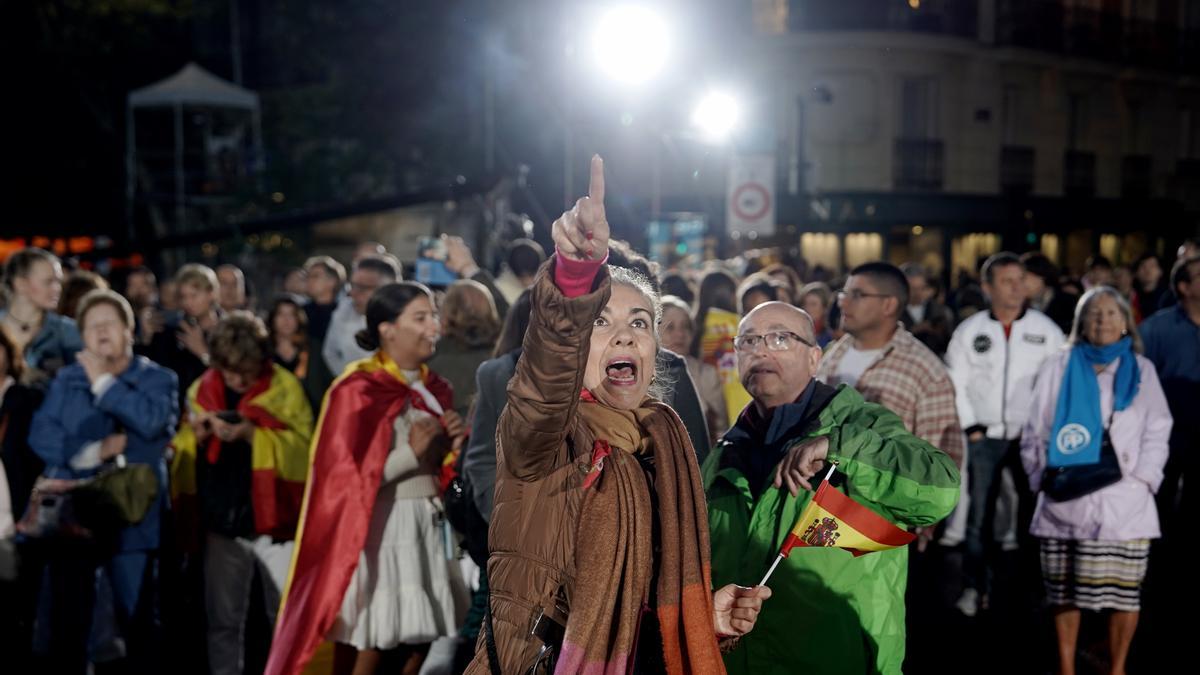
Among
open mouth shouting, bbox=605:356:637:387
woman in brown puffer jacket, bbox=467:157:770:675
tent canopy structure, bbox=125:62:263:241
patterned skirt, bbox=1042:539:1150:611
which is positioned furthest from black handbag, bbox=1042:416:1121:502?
tent canopy structure, bbox=125:62:263:241

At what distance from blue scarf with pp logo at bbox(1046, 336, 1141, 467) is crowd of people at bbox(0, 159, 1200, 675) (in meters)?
0.02

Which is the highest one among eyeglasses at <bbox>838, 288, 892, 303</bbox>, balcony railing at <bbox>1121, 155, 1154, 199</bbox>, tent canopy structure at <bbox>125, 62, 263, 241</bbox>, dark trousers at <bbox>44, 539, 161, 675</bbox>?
balcony railing at <bbox>1121, 155, 1154, 199</bbox>

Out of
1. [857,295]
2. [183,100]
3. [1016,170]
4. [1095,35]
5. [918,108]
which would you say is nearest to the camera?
[857,295]

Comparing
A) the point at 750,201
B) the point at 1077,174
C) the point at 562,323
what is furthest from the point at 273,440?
the point at 1077,174

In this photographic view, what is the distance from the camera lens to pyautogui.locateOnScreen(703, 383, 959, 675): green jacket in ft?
11.5

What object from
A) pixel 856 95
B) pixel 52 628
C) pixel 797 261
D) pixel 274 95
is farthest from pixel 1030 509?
pixel 856 95

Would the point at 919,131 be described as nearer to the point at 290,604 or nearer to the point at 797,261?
the point at 797,261

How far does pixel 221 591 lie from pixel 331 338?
7.47 feet

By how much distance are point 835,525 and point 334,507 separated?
8.02ft

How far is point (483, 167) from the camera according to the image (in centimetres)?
2106

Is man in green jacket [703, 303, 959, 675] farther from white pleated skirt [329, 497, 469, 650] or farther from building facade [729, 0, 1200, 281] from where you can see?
building facade [729, 0, 1200, 281]

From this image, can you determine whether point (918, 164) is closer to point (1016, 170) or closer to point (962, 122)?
point (962, 122)

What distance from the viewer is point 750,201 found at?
12.5 meters

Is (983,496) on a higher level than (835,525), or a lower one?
lower
